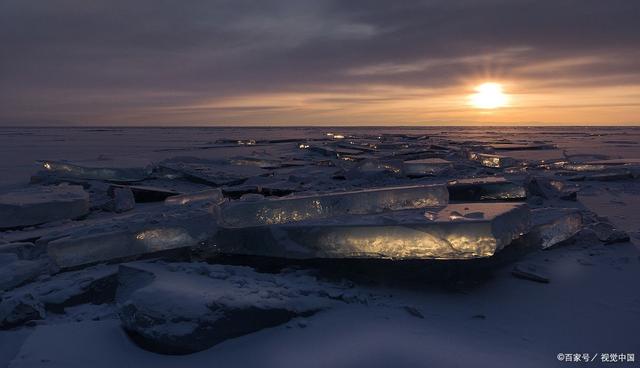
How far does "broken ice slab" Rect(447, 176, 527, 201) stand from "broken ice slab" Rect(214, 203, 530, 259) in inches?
58.4

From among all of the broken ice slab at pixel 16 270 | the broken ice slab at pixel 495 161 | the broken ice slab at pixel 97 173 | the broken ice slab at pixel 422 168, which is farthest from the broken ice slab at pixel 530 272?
the broken ice slab at pixel 495 161

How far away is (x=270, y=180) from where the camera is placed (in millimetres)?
5395

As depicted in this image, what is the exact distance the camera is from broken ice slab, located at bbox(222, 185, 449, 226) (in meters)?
2.37

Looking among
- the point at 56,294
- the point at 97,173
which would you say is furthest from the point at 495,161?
the point at 56,294

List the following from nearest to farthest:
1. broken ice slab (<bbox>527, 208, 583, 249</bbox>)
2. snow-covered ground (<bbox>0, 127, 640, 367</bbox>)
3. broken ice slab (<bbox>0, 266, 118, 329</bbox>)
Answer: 1. snow-covered ground (<bbox>0, 127, 640, 367</bbox>)
2. broken ice slab (<bbox>0, 266, 118, 329</bbox>)
3. broken ice slab (<bbox>527, 208, 583, 249</bbox>)

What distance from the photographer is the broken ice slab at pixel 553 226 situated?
2396 millimetres

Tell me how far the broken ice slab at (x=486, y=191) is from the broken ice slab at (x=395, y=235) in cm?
148

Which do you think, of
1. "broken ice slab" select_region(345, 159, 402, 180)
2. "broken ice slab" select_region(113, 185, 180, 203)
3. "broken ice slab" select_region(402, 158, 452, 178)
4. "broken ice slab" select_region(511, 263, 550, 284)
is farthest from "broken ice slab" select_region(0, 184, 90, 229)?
"broken ice slab" select_region(402, 158, 452, 178)

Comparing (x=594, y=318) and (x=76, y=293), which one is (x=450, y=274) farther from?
(x=76, y=293)

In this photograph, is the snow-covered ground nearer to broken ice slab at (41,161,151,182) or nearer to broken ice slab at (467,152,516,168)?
broken ice slab at (41,161,151,182)

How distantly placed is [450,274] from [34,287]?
6.25 ft

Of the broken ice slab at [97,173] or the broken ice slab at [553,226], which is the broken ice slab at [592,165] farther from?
the broken ice slab at [97,173]

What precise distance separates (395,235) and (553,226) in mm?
1128

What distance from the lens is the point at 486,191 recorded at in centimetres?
378
